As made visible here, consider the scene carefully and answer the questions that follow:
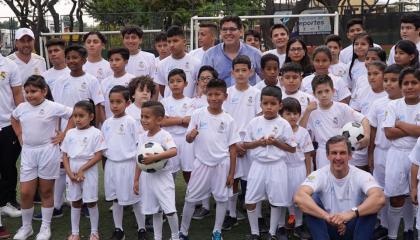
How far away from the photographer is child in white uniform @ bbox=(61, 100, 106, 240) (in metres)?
5.28

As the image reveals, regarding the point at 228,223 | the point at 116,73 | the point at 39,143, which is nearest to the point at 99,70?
the point at 116,73

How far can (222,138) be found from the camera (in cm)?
531

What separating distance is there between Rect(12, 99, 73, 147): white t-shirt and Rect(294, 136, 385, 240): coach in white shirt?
2455 mm

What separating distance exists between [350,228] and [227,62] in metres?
2.34

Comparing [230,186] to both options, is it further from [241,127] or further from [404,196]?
[404,196]

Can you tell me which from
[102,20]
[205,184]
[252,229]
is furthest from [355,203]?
[102,20]

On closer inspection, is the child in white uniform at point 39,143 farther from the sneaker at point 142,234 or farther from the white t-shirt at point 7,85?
the sneaker at point 142,234

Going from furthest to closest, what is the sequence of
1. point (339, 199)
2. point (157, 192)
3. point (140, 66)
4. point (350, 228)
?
point (140, 66) < point (157, 192) < point (339, 199) < point (350, 228)

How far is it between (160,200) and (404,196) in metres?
2.22

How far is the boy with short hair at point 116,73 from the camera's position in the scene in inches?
244

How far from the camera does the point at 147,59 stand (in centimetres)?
690

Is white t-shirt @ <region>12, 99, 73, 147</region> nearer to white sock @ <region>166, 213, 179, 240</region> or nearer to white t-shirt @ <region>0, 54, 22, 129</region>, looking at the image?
white t-shirt @ <region>0, 54, 22, 129</region>

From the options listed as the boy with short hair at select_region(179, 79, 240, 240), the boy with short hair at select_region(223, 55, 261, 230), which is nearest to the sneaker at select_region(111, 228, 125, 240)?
the boy with short hair at select_region(179, 79, 240, 240)

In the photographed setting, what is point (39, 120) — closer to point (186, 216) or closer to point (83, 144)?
point (83, 144)
